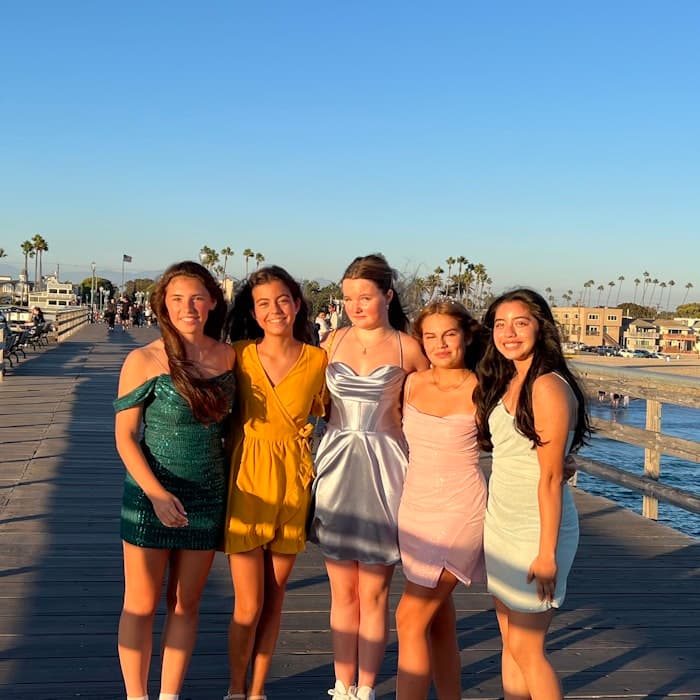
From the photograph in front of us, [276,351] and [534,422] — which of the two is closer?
[534,422]

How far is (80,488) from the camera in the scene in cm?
688

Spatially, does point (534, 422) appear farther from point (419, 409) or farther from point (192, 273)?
point (192, 273)

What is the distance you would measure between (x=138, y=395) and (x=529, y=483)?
131cm

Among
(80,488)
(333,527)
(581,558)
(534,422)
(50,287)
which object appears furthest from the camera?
(50,287)

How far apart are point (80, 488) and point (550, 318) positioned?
5135mm

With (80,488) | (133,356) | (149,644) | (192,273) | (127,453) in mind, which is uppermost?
(192,273)

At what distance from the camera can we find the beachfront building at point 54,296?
87125mm

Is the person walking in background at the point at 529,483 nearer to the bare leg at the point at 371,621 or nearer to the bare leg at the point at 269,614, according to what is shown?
the bare leg at the point at 371,621

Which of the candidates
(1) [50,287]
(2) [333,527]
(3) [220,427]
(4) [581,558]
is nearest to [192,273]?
(3) [220,427]

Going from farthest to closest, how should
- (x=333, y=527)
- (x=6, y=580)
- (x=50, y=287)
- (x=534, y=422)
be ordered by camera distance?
1. (x=50, y=287)
2. (x=6, y=580)
3. (x=333, y=527)
4. (x=534, y=422)

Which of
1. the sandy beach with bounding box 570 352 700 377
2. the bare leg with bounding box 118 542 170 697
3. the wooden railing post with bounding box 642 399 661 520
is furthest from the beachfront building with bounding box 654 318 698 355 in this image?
the bare leg with bounding box 118 542 170 697

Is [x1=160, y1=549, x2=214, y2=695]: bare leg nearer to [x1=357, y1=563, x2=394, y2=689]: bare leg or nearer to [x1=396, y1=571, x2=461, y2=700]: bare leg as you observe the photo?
[x1=357, y1=563, x2=394, y2=689]: bare leg

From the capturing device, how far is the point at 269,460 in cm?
305

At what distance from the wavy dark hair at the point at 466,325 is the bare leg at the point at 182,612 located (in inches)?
44.7
